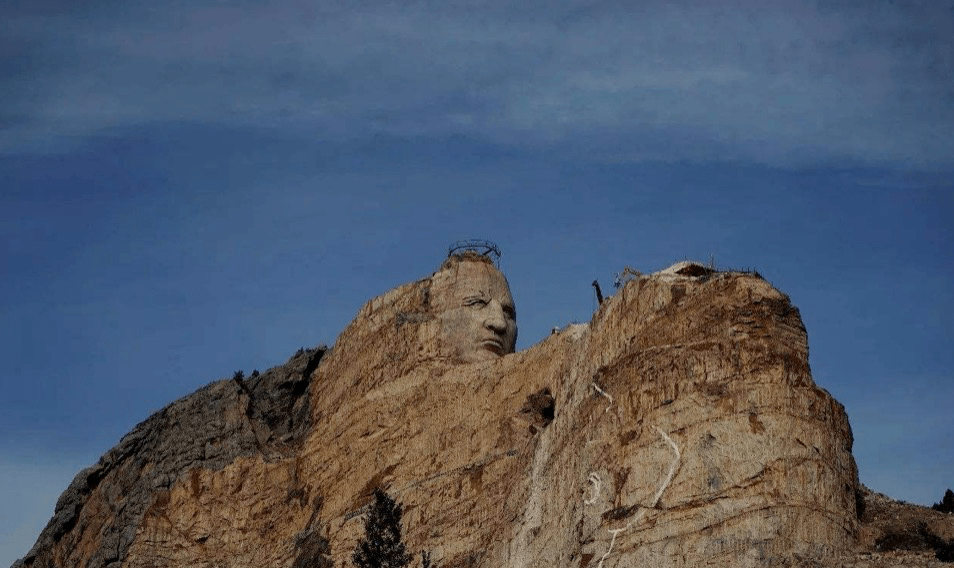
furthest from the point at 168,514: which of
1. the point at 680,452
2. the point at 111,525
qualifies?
the point at 680,452

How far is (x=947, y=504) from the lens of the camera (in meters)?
62.4

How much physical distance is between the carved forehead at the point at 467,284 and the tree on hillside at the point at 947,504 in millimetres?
15644

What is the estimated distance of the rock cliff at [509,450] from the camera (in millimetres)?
53031

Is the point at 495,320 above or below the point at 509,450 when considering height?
above

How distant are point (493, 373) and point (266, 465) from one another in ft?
34.4

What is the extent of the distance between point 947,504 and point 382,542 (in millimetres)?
16742

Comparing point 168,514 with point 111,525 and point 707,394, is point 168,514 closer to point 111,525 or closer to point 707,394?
point 111,525

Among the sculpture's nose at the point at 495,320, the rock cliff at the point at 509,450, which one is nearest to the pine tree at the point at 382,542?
the rock cliff at the point at 509,450

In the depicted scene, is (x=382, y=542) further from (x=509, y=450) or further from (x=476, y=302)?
(x=476, y=302)

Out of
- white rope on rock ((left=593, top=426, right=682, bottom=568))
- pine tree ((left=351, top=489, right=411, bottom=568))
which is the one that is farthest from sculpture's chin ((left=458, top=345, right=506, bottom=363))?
white rope on rock ((left=593, top=426, right=682, bottom=568))

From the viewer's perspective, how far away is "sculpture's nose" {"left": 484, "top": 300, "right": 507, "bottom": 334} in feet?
229

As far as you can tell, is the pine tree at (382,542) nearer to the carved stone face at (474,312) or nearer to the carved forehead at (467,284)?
the carved stone face at (474,312)

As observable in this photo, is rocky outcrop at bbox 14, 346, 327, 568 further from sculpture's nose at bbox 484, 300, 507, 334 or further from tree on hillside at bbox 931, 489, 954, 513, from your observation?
tree on hillside at bbox 931, 489, 954, 513

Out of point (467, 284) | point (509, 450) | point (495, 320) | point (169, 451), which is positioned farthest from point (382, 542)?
point (169, 451)
